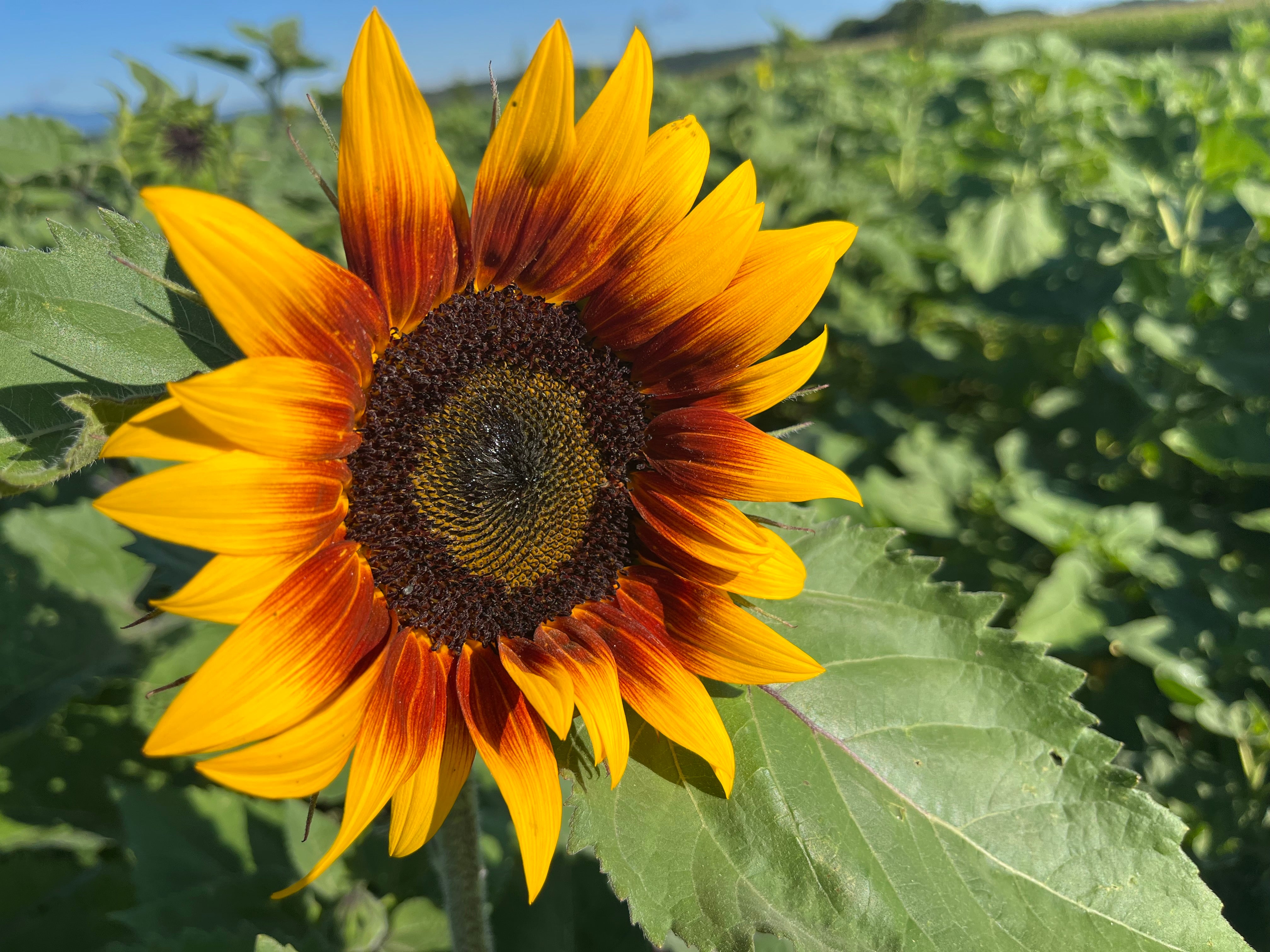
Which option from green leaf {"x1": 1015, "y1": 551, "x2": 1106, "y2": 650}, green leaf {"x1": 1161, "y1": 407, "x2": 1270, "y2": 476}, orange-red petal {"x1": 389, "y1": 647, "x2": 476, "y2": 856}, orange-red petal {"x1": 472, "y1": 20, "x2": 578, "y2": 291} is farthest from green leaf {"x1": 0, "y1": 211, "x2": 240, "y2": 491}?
green leaf {"x1": 1161, "y1": 407, "x2": 1270, "y2": 476}

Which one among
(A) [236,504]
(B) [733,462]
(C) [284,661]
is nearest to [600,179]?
(B) [733,462]

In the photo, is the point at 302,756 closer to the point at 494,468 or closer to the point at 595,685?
the point at 595,685

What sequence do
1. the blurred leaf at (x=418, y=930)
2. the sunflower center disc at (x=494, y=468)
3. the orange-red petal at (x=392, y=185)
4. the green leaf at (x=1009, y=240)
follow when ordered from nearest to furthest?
the orange-red petal at (x=392, y=185) → the sunflower center disc at (x=494, y=468) → the blurred leaf at (x=418, y=930) → the green leaf at (x=1009, y=240)

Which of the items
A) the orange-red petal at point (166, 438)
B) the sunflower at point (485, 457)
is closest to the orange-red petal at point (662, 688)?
the sunflower at point (485, 457)

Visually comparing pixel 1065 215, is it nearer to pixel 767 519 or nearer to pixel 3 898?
pixel 767 519

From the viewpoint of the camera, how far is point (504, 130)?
1018 millimetres

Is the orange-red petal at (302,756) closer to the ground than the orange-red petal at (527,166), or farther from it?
closer to the ground

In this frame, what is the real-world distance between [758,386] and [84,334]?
31.7 inches

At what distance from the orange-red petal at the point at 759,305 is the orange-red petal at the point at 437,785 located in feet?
1.69

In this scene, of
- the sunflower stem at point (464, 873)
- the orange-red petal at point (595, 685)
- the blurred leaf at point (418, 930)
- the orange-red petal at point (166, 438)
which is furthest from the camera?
the blurred leaf at point (418, 930)

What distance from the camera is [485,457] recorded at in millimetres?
1229

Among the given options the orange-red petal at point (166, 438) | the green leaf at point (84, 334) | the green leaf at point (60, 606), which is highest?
the green leaf at point (84, 334)

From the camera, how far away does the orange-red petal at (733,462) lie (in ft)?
3.63

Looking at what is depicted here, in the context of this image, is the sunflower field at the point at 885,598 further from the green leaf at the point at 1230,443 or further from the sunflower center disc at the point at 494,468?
the sunflower center disc at the point at 494,468
